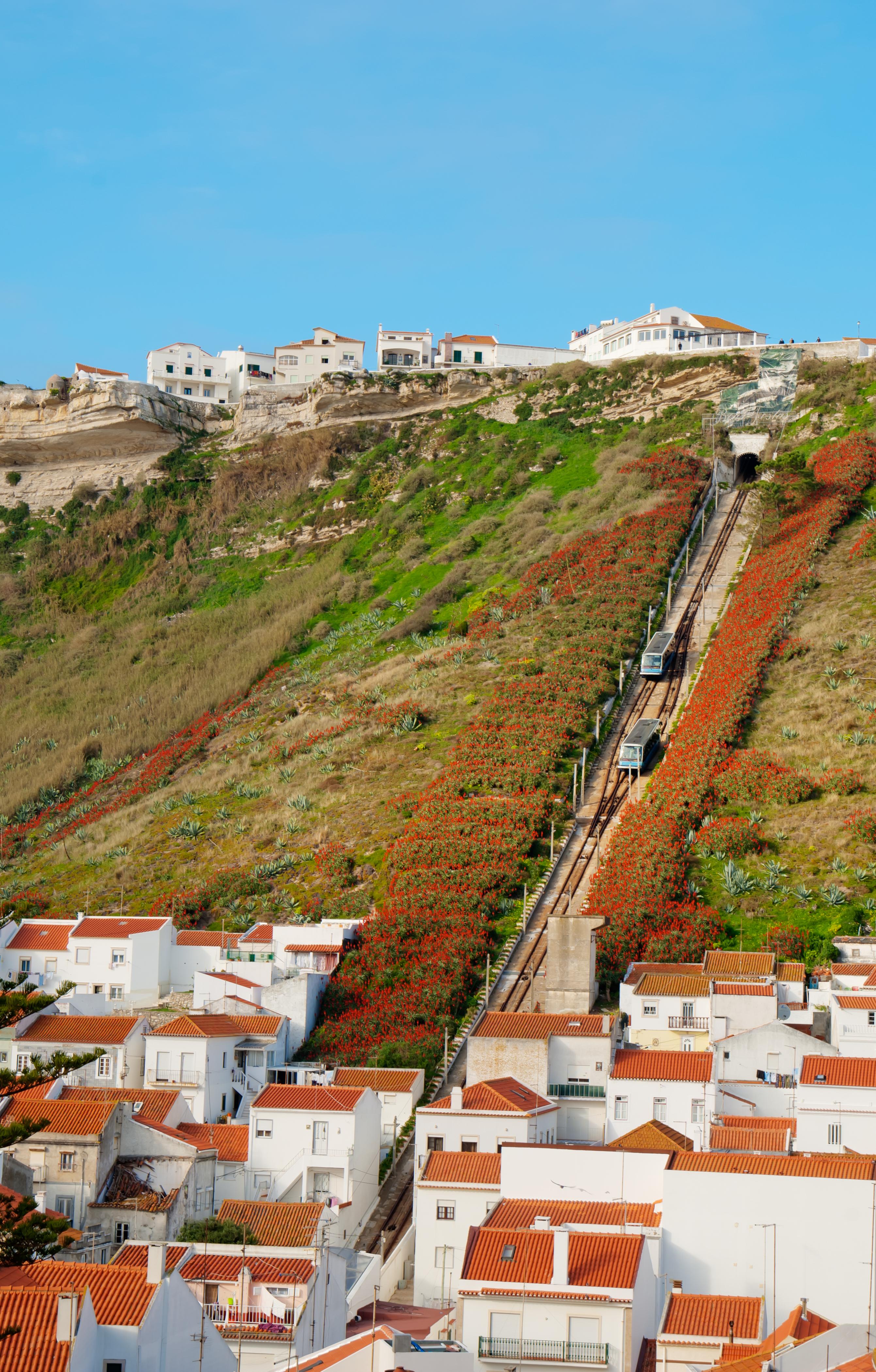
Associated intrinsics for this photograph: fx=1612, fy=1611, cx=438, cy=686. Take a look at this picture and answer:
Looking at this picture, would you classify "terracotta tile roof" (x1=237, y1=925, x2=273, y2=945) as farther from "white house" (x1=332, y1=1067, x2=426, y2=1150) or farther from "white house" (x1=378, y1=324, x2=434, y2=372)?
"white house" (x1=378, y1=324, x2=434, y2=372)

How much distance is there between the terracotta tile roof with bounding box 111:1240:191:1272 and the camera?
2341 cm

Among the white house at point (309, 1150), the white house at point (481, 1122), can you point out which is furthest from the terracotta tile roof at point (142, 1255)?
the white house at point (481, 1122)

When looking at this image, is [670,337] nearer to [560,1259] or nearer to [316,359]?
[316,359]

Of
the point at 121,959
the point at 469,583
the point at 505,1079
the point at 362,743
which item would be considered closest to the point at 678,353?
the point at 469,583

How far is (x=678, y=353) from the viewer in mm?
98875

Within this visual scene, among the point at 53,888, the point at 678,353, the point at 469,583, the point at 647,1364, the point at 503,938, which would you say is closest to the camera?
the point at 647,1364

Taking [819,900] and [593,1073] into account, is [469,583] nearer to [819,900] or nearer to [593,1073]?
[819,900]

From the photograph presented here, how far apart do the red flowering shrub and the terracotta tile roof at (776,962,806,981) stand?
6.66 meters

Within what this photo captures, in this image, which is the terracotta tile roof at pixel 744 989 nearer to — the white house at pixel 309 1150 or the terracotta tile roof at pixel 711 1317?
the white house at pixel 309 1150

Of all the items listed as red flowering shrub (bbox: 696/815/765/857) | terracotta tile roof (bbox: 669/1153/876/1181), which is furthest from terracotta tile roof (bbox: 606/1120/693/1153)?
red flowering shrub (bbox: 696/815/765/857)

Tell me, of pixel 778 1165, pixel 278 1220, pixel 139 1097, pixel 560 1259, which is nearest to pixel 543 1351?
pixel 560 1259

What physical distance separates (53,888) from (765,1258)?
1318 inches

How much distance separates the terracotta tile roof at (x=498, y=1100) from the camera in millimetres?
31406

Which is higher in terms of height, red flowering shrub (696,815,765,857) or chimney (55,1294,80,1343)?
red flowering shrub (696,815,765,857)
